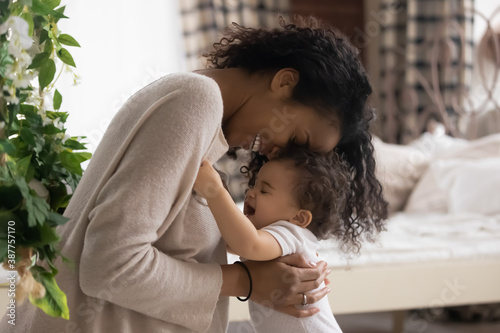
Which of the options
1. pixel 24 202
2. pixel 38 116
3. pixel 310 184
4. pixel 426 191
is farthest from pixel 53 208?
pixel 426 191

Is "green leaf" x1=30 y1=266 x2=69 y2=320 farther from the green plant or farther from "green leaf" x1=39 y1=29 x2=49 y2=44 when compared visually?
"green leaf" x1=39 y1=29 x2=49 y2=44

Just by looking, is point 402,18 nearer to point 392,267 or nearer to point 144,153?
point 392,267

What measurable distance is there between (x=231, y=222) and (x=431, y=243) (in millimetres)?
1441

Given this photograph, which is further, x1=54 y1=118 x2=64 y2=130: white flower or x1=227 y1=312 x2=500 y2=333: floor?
x1=227 y1=312 x2=500 y2=333: floor

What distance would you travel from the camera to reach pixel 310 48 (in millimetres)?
1144

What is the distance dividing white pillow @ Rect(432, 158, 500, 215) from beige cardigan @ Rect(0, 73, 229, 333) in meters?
2.00

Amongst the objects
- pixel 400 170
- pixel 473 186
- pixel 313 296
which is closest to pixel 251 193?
pixel 313 296

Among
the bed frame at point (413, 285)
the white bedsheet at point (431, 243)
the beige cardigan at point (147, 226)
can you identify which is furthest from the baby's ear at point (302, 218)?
the bed frame at point (413, 285)

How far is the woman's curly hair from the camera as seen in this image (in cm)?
112

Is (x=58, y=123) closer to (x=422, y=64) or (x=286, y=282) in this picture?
(x=286, y=282)

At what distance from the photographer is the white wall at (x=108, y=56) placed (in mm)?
2990

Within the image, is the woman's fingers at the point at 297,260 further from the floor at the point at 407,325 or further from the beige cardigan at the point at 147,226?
the floor at the point at 407,325

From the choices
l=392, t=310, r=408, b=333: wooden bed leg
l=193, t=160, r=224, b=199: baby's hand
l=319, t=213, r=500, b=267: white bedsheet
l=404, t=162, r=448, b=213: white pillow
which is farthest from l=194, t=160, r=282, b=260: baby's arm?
l=404, t=162, r=448, b=213: white pillow

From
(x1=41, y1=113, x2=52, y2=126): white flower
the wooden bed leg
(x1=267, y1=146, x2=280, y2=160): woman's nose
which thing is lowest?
the wooden bed leg
